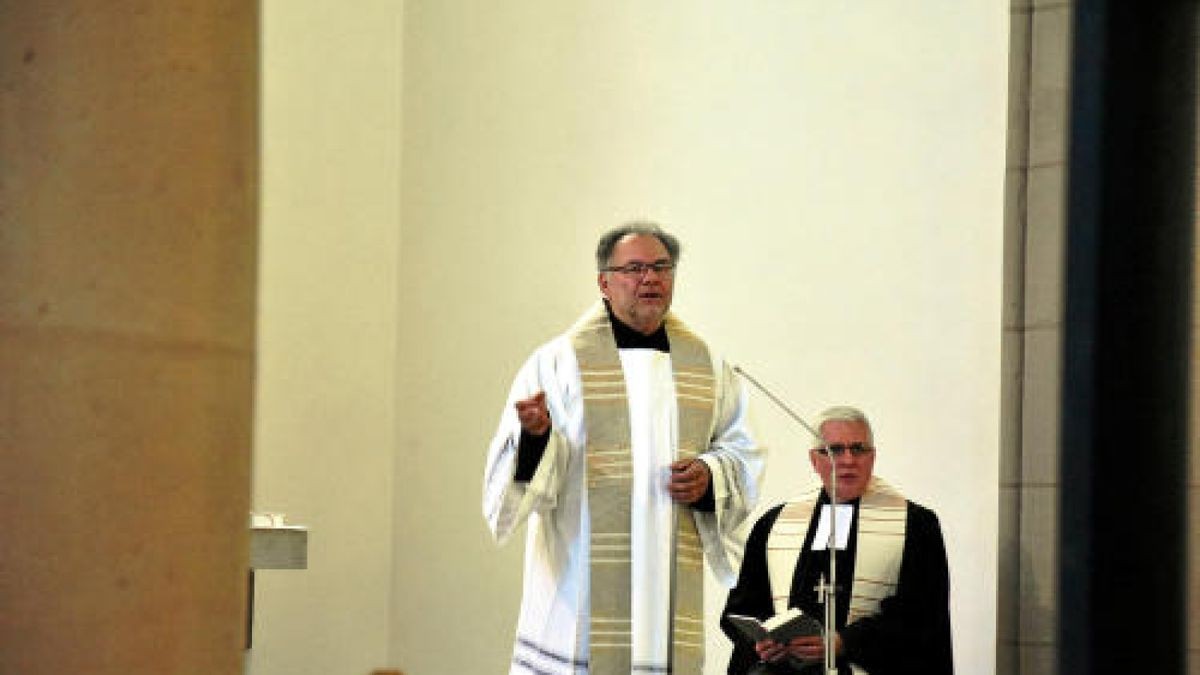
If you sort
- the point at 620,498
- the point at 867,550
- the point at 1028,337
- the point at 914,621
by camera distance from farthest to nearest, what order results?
the point at 1028,337 < the point at 867,550 < the point at 914,621 < the point at 620,498

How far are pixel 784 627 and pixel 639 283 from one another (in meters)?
1.57

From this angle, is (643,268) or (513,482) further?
(643,268)

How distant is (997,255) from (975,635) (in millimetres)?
1893

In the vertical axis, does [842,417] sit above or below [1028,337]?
below

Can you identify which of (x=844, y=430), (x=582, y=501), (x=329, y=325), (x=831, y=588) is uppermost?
(x=329, y=325)

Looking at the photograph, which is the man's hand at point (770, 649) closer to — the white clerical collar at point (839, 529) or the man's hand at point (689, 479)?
the man's hand at point (689, 479)

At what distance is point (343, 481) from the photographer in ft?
39.6

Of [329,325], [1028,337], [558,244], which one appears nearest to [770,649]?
[1028,337]

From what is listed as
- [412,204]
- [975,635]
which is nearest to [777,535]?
[975,635]

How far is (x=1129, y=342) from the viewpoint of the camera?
3.50 feet

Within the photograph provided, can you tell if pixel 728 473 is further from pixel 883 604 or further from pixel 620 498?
pixel 883 604

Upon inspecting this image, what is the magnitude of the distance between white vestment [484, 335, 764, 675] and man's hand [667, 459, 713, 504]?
0.06 m

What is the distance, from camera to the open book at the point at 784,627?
818 centimetres

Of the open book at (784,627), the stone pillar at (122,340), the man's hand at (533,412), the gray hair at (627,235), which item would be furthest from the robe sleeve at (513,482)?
the stone pillar at (122,340)
